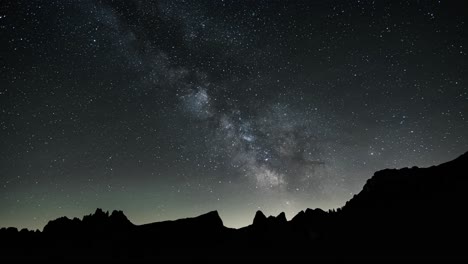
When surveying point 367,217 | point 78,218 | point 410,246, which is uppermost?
point 78,218

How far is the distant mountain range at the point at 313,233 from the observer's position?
34438mm

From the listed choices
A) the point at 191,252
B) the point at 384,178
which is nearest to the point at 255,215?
the point at 191,252

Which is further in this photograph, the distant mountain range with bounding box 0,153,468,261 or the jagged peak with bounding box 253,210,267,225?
the jagged peak with bounding box 253,210,267,225

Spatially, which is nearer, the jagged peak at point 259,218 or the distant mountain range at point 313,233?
the distant mountain range at point 313,233

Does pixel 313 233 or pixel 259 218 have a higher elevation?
pixel 259 218

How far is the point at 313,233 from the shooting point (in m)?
43.7

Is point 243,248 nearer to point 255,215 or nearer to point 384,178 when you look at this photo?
point 255,215

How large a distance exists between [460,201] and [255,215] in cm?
3102

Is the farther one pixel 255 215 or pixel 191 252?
pixel 255 215

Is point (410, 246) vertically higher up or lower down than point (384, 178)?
lower down

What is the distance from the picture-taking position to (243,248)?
41.5 meters

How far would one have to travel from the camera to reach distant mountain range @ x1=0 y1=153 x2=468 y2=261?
113 feet

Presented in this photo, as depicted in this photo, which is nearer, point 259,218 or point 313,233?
point 313,233

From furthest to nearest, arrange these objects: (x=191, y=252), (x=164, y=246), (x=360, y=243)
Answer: (x=164, y=246), (x=191, y=252), (x=360, y=243)
